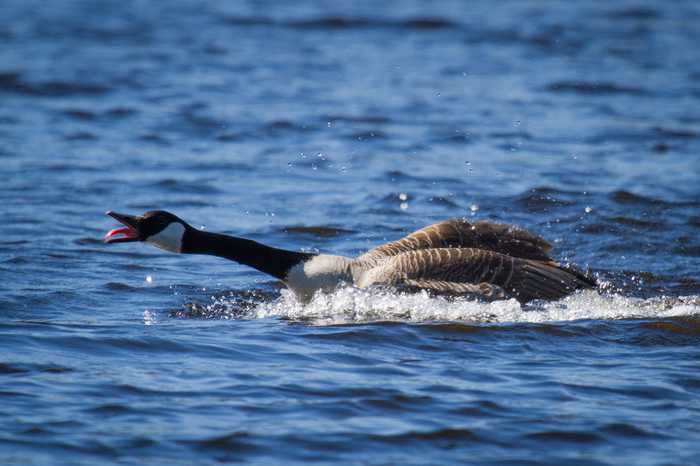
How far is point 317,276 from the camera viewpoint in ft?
32.4

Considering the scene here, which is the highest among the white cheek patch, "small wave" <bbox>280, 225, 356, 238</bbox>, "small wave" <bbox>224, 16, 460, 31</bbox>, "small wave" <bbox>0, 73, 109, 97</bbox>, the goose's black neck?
"small wave" <bbox>224, 16, 460, 31</bbox>

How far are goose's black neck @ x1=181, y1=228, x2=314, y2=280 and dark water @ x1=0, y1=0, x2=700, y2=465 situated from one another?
397mm

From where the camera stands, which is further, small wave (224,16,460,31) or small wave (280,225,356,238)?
small wave (224,16,460,31)

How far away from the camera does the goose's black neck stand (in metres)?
9.96

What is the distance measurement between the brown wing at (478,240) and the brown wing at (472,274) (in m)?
0.39

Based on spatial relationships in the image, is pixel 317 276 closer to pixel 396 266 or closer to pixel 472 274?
pixel 396 266

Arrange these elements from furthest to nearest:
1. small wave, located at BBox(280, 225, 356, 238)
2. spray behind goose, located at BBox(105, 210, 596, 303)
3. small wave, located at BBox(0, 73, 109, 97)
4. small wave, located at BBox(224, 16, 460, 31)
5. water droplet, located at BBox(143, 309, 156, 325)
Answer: small wave, located at BBox(224, 16, 460, 31) → small wave, located at BBox(0, 73, 109, 97) → small wave, located at BBox(280, 225, 356, 238) → spray behind goose, located at BBox(105, 210, 596, 303) → water droplet, located at BBox(143, 309, 156, 325)

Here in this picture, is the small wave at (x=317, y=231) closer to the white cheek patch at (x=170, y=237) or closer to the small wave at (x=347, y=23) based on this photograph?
the white cheek patch at (x=170, y=237)

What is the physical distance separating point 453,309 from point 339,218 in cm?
449

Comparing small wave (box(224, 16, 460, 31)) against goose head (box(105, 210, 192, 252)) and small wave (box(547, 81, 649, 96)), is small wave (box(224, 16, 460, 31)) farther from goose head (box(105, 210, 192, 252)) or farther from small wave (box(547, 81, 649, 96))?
goose head (box(105, 210, 192, 252))

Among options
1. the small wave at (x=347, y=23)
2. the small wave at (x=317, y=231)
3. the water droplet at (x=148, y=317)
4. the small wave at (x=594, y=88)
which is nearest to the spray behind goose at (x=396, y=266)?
the water droplet at (x=148, y=317)

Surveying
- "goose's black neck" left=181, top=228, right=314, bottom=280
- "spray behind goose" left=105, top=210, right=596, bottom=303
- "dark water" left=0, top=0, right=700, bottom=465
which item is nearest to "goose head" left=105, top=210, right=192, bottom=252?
"spray behind goose" left=105, top=210, right=596, bottom=303

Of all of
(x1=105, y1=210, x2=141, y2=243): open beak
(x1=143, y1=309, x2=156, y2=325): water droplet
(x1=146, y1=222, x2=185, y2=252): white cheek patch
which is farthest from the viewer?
(x1=146, y1=222, x2=185, y2=252): white cheek patch

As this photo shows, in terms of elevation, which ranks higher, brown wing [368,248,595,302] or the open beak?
the open beak
